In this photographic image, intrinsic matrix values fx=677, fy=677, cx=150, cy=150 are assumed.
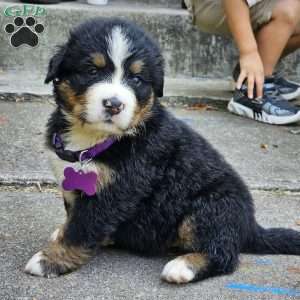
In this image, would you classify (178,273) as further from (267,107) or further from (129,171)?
(267,107)

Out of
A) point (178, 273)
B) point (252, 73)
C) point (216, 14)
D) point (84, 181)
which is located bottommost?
point (178, 273)

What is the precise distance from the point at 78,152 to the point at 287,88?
308 cm

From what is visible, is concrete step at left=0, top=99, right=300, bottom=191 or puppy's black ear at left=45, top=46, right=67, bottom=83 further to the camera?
concrete step at left=0, top=99, right=300, bottom=191

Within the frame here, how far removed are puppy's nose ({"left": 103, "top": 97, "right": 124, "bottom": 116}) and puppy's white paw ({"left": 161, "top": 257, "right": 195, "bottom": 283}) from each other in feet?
2.25

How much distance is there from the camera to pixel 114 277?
2826 mm

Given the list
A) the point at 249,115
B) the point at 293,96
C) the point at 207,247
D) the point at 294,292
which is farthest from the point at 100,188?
the point at 293,96

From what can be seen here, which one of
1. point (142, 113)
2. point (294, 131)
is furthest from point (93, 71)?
point (294, 131)

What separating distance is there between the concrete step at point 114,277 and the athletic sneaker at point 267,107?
7.11 ft

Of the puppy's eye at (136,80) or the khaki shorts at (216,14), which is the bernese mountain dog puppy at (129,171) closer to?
the puppy's eye at (136,80)

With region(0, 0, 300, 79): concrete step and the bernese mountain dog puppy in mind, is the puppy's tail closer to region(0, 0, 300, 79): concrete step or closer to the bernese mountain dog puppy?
the bernese mountain dog puppy

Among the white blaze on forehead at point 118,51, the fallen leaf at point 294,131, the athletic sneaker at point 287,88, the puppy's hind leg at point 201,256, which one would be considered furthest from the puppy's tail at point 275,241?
the athletic sneaker at point 287,88

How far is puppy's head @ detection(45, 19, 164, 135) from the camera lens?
2592 mm

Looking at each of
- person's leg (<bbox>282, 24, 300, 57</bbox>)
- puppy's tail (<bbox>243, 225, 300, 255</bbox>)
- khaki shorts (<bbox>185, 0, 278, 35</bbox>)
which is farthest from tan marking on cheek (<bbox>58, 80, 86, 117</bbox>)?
person's leg (<bbox>282, 24, 300, 57</bbox>)

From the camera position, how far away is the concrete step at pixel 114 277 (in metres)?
2.68
